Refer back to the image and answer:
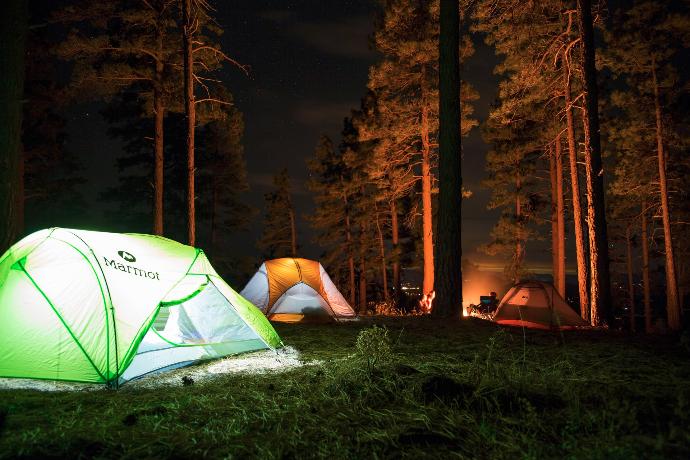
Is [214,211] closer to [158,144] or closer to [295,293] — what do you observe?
[158,144]

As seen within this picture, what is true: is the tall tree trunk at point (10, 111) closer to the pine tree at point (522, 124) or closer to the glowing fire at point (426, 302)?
the pine tree at point (522, 124)

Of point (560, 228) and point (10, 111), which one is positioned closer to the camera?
point (10, 111)

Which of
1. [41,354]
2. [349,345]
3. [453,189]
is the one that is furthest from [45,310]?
[453,189]

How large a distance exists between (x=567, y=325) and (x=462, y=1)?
7.57 m

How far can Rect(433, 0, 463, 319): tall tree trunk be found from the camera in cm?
875

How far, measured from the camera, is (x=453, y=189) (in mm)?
8773

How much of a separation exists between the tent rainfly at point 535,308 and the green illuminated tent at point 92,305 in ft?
21.7

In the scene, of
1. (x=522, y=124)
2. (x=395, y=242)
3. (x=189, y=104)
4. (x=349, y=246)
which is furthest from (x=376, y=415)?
(x=349, y=246)

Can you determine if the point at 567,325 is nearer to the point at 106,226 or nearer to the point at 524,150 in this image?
the point at 524,150

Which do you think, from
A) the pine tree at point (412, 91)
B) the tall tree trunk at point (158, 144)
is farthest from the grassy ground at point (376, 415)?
the pine tree at point (412, 91)

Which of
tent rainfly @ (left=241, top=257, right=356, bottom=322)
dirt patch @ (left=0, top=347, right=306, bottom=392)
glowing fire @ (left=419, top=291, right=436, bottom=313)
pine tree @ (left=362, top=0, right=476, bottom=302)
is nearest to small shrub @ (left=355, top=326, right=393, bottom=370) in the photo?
dirt patch @ (left=0, top=347, right=306, bottom=392)

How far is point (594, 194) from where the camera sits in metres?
10.5

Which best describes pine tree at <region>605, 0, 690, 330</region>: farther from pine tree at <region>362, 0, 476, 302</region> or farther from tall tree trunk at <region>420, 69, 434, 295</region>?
tall tree trunk at <region>420, 69, 434, 295</region>

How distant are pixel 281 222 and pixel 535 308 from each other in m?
25.4
